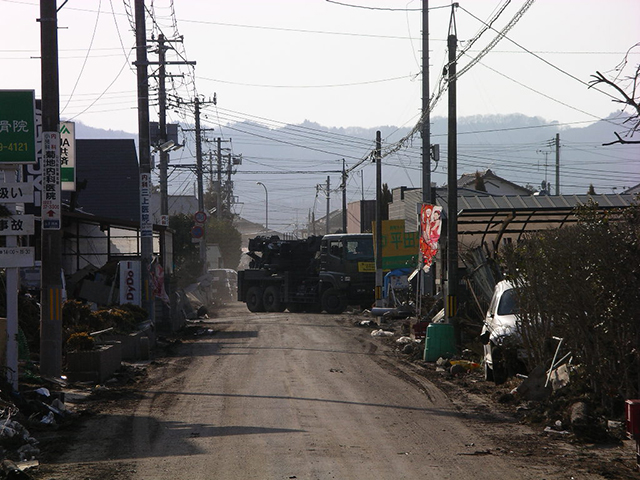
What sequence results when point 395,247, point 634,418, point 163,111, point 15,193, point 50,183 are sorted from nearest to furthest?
1. point 634,418
2. point 15,193
3. point 50,183
4. point 395,247
5. point 163,111

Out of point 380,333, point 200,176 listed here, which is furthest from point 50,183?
point 200,176

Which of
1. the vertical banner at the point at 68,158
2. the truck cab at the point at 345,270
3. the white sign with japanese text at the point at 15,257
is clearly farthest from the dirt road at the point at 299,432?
the truck cab at the point at 345,270

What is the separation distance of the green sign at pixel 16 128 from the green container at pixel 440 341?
8.45m

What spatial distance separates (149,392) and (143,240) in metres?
8.81

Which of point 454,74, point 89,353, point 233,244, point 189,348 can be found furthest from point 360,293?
point 233,244

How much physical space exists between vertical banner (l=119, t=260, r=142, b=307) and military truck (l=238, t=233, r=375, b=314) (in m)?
11.1

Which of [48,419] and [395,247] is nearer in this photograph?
[48,419]

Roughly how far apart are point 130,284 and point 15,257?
9839 mm

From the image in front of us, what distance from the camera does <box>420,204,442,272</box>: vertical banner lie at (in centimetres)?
1859

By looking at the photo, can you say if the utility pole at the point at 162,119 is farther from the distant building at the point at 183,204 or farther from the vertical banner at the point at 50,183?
the distant building at the point at 183,204

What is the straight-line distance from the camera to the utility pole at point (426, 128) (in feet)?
81.9

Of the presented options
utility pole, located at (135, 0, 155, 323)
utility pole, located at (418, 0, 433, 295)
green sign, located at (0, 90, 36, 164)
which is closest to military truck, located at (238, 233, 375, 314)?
utility pole, located at (418, 0, 433, 295)

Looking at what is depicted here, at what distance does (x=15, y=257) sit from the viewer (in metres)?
11.7

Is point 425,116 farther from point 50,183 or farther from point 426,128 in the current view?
point 50,183
